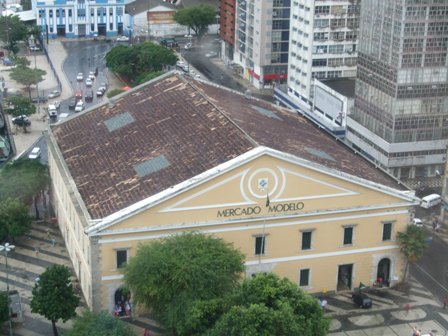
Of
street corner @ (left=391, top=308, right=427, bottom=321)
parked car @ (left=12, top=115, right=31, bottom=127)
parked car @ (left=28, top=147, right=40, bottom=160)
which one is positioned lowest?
street corner @ (left=391, top=308, right=427, bottom=321)

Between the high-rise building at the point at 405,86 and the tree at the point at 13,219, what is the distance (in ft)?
153

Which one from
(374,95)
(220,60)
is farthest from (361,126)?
(220,60)

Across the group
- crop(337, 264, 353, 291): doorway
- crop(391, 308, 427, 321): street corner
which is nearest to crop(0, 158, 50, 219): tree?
crop(337, 264, 353, 291): doorway

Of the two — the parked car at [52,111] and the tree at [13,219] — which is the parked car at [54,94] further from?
the tree at [13,219]

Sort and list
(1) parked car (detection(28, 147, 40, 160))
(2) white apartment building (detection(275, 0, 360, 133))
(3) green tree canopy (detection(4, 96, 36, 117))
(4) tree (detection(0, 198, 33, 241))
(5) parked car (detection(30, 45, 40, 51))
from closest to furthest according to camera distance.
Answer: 1. (4) tree (detection(0, 198, 33, 241))
2. (1) parked car (detection(28, 147, 40, 160))
3. (3) green tree canopy (detection(4, 96, 36, 117))
4. (2) white apartment building (detection(275, 0, 360, 133))
5. (5) parked car (detection(30, 45, 40, 51))

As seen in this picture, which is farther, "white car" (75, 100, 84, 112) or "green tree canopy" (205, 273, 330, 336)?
"white car" (75, 100, 84, 112)

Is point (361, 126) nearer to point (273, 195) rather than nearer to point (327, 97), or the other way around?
point (327, 97)

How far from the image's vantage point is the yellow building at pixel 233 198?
67.4 meters

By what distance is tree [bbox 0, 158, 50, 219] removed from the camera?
86562mm

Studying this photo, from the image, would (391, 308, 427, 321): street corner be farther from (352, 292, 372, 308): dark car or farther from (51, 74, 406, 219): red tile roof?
(51, 74, 406, 219): red tile roof

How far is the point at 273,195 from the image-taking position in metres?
69.6

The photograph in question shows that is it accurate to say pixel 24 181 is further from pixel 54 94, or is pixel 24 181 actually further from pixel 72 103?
pixel 54 94

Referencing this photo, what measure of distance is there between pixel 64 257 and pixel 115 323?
24109 mm

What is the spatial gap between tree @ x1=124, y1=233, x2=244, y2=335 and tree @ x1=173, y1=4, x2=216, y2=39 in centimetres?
13761
